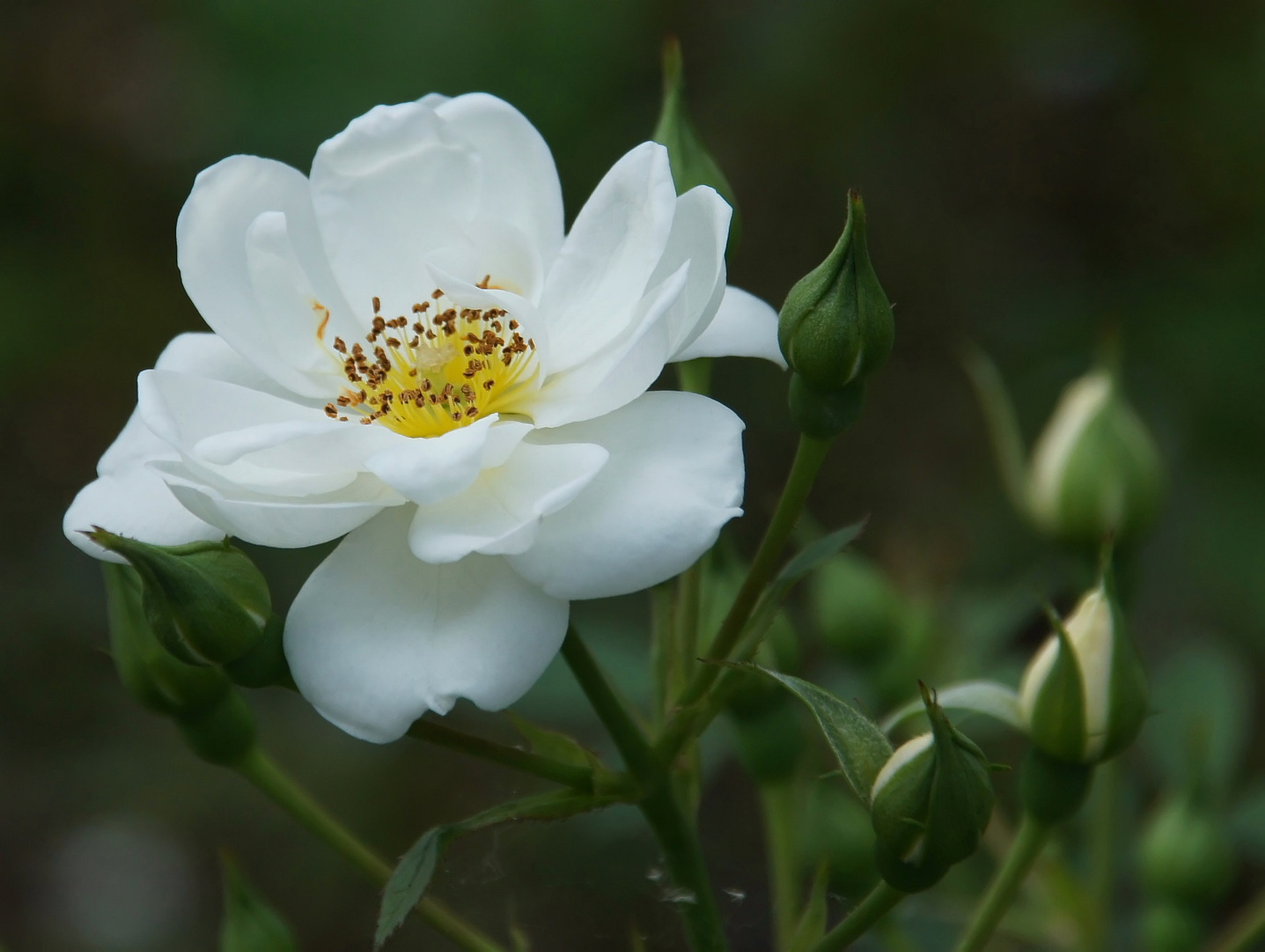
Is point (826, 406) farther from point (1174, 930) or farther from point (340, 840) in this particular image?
point (1174, 930)

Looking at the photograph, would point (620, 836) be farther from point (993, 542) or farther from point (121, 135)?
point (121, 135)

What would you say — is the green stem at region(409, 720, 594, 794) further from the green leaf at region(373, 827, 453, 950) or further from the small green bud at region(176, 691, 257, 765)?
the small green bud at region(176, 691, 257, 765)

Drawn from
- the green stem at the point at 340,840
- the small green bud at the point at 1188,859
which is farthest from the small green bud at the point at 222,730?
the small green bud at the point at 1188,859

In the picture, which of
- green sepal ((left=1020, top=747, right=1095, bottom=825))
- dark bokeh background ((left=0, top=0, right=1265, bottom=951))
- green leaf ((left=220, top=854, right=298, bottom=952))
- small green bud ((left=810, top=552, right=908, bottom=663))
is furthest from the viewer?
dark bokeh background ((left=0, top=0, right=1265, bottom=951))

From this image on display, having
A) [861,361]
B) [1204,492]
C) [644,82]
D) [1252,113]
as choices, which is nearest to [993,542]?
[1204,492]

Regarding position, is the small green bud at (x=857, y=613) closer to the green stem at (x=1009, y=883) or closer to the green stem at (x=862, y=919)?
the green stem at (x=1009, y=883)

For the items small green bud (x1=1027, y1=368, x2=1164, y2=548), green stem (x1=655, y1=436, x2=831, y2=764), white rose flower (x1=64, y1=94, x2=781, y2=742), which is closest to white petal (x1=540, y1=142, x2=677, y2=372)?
white rose flower (x1=64, y1=94, x2=781, y2=742)
